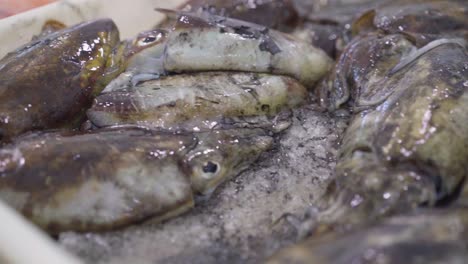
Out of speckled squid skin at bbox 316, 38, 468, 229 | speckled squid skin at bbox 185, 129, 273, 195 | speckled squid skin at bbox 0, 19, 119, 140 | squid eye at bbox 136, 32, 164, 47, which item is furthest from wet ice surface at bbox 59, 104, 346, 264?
squid eye at bbox 136, 32, 164, 47

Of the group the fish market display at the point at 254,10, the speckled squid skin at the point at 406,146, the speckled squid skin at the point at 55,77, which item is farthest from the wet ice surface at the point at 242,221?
the fish market display at the point at 254,10

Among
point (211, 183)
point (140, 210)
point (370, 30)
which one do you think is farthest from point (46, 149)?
point (370, 30)

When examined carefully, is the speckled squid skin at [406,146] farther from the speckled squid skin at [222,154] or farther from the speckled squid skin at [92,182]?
the speckled squid skin at [92,182]

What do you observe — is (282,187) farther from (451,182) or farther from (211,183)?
(451,182)

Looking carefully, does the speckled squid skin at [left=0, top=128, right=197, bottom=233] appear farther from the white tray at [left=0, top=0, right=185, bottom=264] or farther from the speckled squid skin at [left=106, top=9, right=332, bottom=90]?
the speckled squid skin at [left=106, top=9, right=332, bottom=90]

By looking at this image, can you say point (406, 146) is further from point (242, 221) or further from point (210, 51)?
point (210, 51)

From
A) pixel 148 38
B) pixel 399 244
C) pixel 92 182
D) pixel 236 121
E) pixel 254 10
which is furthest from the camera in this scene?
pixel 254 10

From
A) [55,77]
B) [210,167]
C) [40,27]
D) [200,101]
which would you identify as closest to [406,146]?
[210,167]
